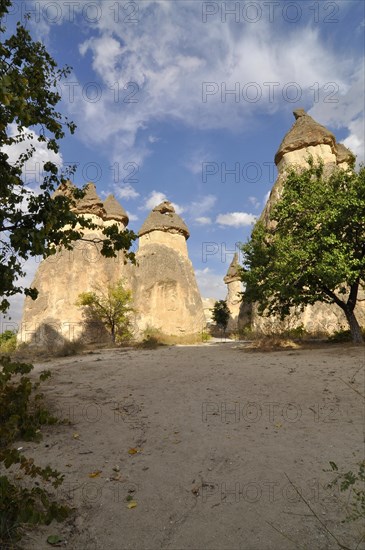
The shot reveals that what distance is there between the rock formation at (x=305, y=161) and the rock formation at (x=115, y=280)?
19.8ft

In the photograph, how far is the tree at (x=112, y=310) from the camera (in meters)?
21.9

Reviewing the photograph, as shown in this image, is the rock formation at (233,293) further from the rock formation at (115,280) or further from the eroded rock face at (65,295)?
the eroded rock face at (65,295)

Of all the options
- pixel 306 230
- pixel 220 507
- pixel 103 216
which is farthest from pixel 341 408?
pixel 103 216

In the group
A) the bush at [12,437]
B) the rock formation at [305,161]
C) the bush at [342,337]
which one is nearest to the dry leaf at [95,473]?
the bush at [12,437]

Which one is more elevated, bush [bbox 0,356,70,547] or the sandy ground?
bush [bbox 0,356,70,547]

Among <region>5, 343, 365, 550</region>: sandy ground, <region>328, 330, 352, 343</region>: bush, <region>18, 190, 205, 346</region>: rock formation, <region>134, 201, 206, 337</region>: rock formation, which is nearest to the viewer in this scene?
<region>5, 343, 365, 550</region>: sandy ground

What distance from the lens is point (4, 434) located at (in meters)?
2.21

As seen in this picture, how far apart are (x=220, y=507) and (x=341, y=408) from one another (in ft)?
12.8

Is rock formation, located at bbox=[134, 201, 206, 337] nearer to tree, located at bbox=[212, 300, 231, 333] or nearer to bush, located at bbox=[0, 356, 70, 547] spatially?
tree, located at bbox=[212, 300, 231, 333]

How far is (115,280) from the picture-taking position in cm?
2658

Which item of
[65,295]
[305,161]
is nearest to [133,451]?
[65,295]

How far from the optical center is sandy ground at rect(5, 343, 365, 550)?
324 centimetres

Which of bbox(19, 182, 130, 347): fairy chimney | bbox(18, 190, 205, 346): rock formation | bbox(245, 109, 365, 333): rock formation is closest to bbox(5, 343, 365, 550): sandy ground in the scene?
bbox(245, 109, 365, 333): rock formation

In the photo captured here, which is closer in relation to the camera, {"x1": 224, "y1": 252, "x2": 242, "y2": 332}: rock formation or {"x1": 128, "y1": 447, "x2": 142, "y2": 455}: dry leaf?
{"x1": 128, "y1": 447, "x2": 142, "y2": 455}: dry leaf
